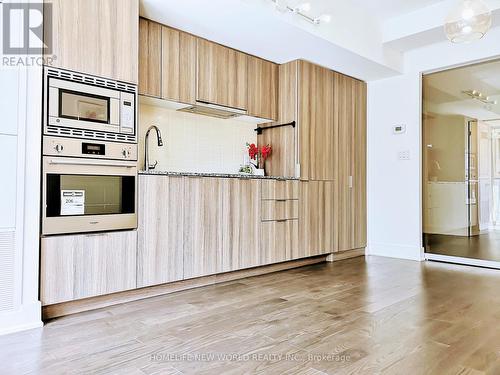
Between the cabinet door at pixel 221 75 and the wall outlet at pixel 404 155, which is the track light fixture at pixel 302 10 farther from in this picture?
the wall outlet at pixel 404 155

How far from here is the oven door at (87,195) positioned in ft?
7.59

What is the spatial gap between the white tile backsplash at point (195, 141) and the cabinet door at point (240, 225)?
0.62m

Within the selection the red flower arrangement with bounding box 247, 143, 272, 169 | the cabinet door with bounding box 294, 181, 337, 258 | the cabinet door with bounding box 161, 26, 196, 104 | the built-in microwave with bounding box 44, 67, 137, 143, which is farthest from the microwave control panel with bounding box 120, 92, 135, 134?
the cabinet door with bounding box 294, 181, 337, 258

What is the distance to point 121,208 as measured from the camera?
104 inches

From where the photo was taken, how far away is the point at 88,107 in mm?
2488

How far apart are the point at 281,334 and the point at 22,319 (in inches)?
59.6

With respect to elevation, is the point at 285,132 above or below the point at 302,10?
below

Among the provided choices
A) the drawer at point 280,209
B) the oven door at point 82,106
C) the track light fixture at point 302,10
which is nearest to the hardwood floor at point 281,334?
the drawer at point 280,209

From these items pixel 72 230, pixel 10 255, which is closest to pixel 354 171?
pixel 72 230

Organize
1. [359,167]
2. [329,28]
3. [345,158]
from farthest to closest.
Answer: [359,167]
[345,158]
[329,28]

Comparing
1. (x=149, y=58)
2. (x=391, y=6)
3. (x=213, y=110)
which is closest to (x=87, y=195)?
(x=149, y=58)

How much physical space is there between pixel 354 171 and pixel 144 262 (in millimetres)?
3023

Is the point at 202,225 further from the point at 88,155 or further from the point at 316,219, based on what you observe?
the point at 316,219

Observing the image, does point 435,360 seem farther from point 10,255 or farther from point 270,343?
point 10,255
